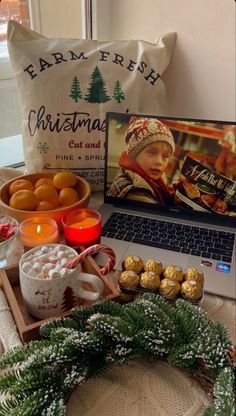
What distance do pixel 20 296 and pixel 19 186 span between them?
269 millimetres

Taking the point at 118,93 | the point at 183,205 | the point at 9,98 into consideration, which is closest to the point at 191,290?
the point at 183,205

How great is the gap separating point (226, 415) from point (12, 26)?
2.62 ft

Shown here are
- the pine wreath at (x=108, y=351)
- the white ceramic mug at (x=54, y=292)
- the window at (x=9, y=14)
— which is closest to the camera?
the pine wreath at (x=108, y=351)

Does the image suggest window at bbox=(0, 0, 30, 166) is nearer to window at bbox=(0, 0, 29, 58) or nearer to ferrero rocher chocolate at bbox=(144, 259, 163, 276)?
window at bbox=(0, 0, 29, 58)

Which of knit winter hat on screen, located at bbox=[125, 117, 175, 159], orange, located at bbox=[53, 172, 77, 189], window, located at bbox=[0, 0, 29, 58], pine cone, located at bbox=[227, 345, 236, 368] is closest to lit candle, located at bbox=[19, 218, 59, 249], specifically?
orange, located at bbox=[53, 172, 77, 189]

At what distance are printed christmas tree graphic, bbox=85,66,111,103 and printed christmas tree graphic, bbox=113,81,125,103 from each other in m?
0.02

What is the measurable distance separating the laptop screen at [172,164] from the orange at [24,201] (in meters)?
0.17

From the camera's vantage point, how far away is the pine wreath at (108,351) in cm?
38

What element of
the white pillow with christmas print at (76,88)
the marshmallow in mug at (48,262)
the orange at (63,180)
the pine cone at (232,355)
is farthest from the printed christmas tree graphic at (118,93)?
the pine cone at (232,355)

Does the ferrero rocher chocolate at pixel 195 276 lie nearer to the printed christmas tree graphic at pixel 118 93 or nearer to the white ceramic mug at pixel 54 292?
the white ceramic mug at pixel 54 292

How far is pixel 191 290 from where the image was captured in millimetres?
523

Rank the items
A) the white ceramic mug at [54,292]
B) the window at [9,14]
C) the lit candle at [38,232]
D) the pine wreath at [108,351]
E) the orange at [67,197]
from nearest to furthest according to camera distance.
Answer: the pine wreath at [108,351], the white ceramic mug at [54,292], the lit candle at [38,232], the orange at [67,197], the window at [9,14]

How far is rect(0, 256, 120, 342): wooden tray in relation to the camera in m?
0.48

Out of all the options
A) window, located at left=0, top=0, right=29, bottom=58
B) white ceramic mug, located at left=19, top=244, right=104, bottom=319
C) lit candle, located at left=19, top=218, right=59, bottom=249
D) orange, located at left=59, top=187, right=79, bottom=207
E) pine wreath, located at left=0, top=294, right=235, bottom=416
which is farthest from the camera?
window, located at left=0, top=0, right=29, bottom=58
